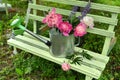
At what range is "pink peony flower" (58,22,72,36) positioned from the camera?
8.36 ft

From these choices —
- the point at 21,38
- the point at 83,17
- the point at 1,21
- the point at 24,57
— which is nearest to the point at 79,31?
the point at 83,17

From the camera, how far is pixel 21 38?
3348mm

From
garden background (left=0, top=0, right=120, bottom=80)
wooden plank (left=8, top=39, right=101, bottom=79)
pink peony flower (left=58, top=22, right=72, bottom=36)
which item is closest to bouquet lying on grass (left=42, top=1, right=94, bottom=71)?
pink peony flower (left=58, top=22, right=72, bottom=36)

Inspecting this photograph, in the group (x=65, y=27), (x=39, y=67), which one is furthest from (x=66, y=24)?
(x=39, y=67)

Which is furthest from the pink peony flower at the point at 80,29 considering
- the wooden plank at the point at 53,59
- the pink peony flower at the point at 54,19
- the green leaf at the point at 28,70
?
the green leaf at the point at 28,70

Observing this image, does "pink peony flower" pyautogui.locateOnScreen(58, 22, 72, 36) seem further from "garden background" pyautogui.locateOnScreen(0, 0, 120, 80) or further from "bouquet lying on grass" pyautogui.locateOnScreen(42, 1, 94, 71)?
"garden background" pyautogui.locateOnScreen(0, 0, 120, 80)

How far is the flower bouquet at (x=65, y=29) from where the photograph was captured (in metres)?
2.56

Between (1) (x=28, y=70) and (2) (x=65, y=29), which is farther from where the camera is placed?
(1) (x=28, y=70)

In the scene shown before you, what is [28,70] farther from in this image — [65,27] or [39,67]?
[65,27]

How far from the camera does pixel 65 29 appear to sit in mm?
2551

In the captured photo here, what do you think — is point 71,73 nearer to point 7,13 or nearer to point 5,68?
point 5,68

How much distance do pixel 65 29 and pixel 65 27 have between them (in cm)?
2

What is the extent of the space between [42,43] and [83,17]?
2.72 ft

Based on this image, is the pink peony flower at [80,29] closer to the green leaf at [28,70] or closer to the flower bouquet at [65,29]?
the flower bouquet at [65,29]
